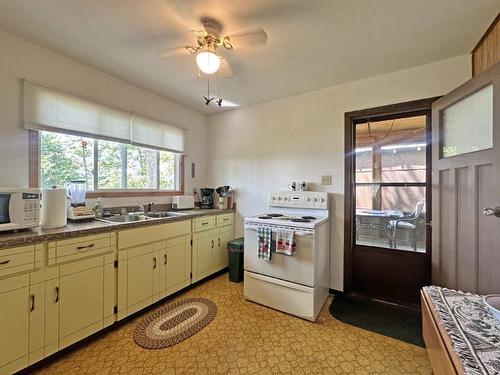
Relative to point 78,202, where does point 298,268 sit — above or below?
below

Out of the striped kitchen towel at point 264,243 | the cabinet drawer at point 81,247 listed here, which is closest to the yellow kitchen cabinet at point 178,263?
the cabinet drawer at point 81,247

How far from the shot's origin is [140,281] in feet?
7.38

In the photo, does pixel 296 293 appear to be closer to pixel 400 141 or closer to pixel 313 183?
pixel 313 183

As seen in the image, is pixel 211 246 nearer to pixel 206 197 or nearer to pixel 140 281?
pixel 206 197

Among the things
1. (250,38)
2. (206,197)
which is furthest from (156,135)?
(250,38)

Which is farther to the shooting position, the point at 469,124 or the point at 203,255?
the point at 203,255

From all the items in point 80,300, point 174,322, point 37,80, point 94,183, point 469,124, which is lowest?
point 174,322

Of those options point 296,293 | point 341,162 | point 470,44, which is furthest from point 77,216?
point 470,44

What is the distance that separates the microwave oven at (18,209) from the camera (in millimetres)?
1599

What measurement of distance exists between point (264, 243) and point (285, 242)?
9.5 inches

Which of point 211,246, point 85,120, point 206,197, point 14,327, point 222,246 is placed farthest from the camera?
point 206,197

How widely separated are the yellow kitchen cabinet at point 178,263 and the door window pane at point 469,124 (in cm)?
285

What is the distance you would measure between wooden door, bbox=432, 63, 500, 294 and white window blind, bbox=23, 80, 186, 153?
3251 mm

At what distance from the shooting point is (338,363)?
169 cm
